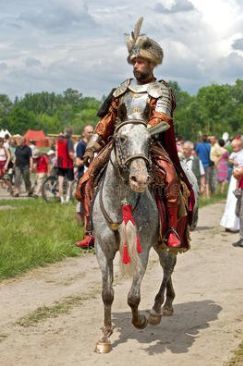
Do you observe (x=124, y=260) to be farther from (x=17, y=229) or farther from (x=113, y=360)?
(x=17, y=229)

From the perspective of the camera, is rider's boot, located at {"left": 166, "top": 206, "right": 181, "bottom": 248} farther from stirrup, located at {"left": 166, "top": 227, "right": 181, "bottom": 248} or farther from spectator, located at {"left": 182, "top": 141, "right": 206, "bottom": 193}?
spectator, located at {"left": 182, "top": 141, "right": 206, "bottom": 193}

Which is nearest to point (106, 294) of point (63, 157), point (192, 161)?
point (192, 161)

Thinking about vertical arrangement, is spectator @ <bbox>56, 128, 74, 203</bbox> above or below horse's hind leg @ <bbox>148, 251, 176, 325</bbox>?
above

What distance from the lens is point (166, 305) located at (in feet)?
26.2

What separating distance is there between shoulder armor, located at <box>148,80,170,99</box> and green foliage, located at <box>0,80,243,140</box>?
28.2 metres

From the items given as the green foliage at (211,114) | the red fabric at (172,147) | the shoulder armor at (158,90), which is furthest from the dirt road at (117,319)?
the green foliage at (211,114)

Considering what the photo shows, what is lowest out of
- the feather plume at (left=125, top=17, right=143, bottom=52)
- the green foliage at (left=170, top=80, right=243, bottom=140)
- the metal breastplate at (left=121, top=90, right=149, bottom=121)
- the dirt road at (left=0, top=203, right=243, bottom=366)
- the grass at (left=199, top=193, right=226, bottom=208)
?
the dirt road at (left=0, top=203, right=243, bottom=366)

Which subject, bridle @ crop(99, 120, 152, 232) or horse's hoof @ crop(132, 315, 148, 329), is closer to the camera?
bridle @ crop(99, 120, 152, 232)

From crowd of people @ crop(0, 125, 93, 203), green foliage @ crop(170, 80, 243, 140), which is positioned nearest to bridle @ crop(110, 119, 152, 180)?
crowd of people @ crop(0, 125, 93, 203)

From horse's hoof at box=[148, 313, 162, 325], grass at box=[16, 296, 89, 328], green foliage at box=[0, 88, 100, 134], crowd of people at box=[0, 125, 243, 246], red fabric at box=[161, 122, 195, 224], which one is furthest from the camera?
green foliage at box=[0, 88, 100, 134]

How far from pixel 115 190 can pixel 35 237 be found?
22.1 feet

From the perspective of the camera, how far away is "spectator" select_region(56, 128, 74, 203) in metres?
19.3

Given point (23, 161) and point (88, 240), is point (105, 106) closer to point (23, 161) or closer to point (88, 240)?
point (88, 240)

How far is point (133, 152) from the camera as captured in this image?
19.1ft
